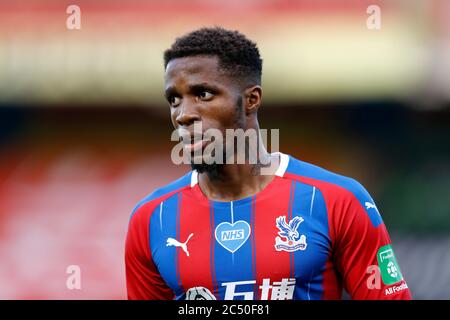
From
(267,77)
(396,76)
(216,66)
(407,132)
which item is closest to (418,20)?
(396,76)

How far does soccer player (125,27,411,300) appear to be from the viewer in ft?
10.7

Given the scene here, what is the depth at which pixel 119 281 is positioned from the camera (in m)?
7.81

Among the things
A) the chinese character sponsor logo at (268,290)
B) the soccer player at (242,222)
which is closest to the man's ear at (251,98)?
the soccer player at (242,222)

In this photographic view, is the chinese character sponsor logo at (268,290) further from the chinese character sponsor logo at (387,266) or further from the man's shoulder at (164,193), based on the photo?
the man's shoulder at (164,193)

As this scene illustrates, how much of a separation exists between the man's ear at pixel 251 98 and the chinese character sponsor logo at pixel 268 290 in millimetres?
789

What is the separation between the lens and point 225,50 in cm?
341

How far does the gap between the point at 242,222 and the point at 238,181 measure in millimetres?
193

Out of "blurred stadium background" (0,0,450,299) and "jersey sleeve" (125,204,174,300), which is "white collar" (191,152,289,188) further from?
"blurred stadium background" (0,0,450,299)

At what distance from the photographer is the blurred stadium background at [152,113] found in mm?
7871

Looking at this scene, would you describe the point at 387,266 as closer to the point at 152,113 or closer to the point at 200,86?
the point at 200,86

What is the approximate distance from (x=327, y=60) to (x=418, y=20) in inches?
42.0

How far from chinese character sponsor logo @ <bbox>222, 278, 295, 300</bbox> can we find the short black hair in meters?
0.94

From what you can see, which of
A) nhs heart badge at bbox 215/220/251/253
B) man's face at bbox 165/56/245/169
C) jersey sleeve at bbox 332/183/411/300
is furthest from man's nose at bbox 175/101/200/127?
jersey sleeve at bbox 332/183/411/300

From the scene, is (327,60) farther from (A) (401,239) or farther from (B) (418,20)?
(A) (401,239)
